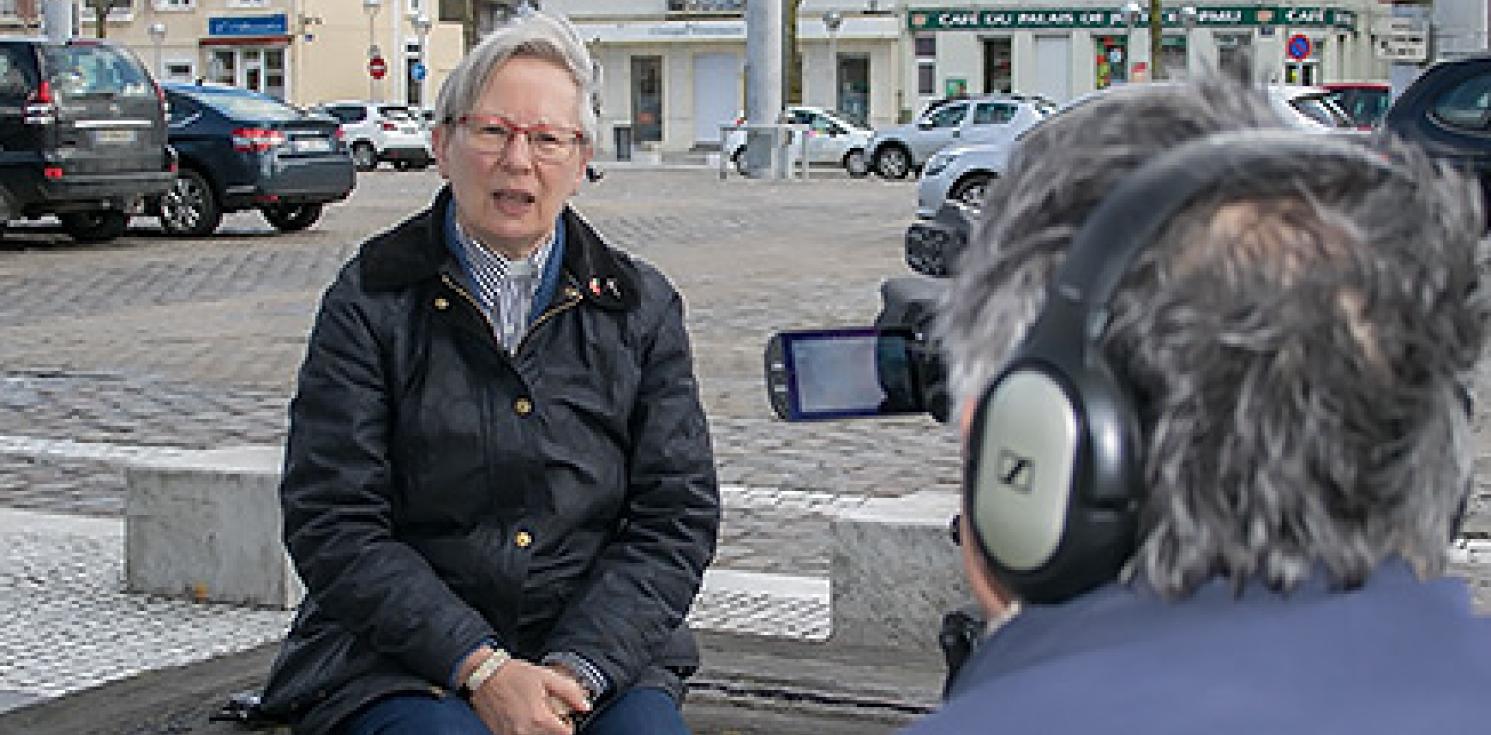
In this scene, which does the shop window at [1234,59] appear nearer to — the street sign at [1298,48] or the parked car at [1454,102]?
the parked car at [1454,102]

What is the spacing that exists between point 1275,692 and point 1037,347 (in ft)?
0.78

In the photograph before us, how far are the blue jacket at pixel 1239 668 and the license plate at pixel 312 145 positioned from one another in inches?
766

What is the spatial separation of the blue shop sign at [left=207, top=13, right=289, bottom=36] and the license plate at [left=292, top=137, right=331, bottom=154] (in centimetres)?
4190

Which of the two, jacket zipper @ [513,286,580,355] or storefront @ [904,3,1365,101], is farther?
storefront @ [904,3,1365,101]

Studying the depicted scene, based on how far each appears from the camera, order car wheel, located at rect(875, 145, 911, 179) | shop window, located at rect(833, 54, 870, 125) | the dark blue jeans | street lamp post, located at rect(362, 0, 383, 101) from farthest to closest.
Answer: street lamp post, located at rect(362, 0, 383, 101), shop window, located at rect(833, 54, 870, 125), car wheel, located at rect(875, 145, 911, 179), the dark blue jeans

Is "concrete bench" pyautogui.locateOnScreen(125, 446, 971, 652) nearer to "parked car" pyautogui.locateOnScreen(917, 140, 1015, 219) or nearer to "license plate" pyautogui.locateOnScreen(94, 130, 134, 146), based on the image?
"license plate" pyautogui.locateOnScreen(94, 130, 134, 146)

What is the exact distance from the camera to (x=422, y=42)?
6250 cm

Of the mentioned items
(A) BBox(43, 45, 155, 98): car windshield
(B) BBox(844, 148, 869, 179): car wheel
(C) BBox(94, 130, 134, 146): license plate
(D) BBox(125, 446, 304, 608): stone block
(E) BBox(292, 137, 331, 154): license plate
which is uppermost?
(A) BBox(43, 45, 155, 98): car windshield

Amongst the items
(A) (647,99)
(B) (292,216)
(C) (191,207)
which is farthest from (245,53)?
(C) (191,207)

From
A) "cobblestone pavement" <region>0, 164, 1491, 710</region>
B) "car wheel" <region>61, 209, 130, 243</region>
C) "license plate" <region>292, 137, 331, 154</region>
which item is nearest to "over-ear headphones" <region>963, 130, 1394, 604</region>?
"cobblestone pavement" <region>0, 164, 1491, 710</region>

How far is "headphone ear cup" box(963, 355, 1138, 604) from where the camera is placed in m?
1.31

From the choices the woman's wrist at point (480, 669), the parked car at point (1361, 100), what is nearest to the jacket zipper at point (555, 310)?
the woman's wrist at point (480, 669)

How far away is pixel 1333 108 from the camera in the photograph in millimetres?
19734

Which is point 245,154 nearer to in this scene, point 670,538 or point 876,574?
point 876,574
